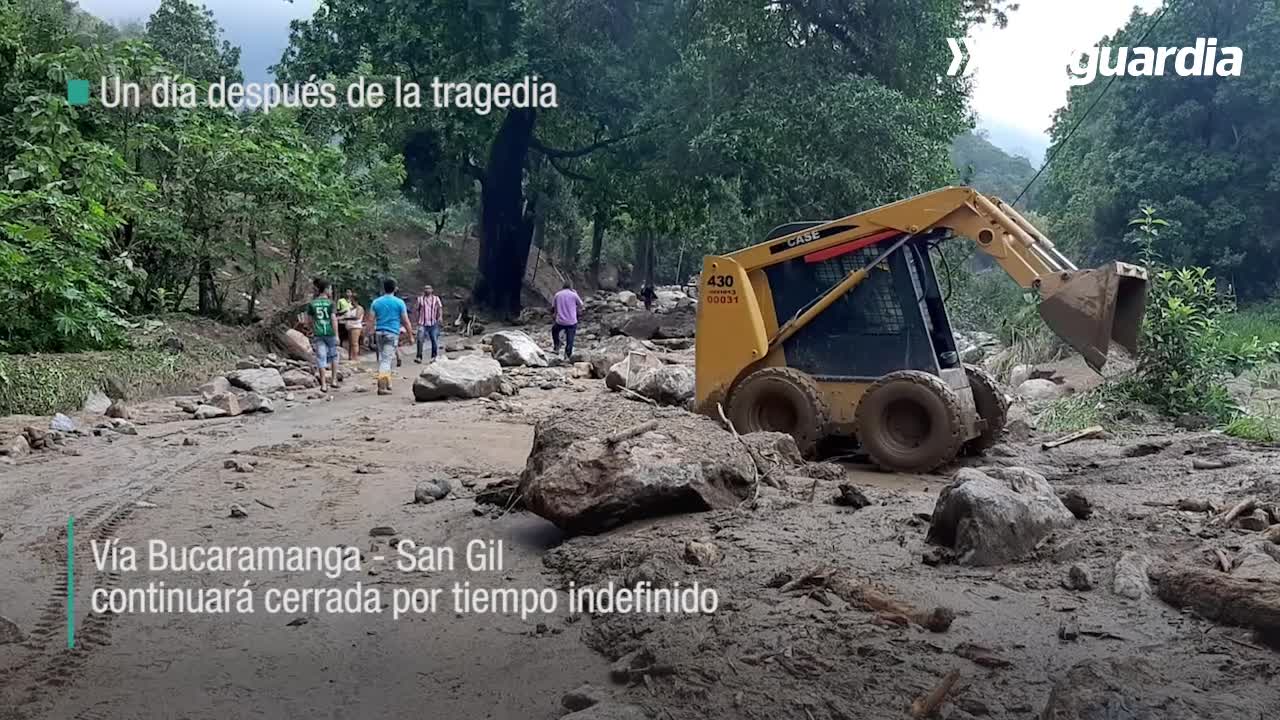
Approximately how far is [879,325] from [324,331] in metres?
7.49

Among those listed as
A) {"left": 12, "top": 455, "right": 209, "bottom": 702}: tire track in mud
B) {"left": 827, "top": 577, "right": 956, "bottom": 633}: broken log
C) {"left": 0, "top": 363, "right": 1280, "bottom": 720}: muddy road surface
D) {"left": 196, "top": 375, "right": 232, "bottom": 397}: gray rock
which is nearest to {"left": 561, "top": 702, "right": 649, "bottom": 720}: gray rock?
{"left": 0, "top": 363, "right": 1280, "bottom": 720}: muddy road surface

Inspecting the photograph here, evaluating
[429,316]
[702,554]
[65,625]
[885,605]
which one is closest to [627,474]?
[702,554]

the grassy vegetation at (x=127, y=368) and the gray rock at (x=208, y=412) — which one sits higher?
the grassy vegetation at (x=127, y=368)

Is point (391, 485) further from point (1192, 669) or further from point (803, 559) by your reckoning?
point (1192, 669)

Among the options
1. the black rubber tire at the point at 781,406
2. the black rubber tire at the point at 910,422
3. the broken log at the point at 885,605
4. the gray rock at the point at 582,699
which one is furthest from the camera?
the black rubber tire at the point at 781,406

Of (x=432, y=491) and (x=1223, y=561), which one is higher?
(x=1223, y=561)

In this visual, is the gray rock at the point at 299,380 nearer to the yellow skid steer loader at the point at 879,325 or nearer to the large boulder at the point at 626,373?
the large boulder at the point at 626,373

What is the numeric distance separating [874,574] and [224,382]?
9.70m

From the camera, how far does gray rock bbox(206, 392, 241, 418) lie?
10.9 meters

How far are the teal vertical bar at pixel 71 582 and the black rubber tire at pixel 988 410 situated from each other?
23.2 feet

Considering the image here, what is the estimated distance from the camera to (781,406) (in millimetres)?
8922

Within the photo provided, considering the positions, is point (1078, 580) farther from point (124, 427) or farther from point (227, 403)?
point (227, 403)

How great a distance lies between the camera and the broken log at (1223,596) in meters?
4.09

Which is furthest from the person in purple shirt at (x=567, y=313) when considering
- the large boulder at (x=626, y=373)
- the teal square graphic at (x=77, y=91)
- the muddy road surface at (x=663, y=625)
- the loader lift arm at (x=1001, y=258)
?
the muddy road surface at (x=663, y=625)
